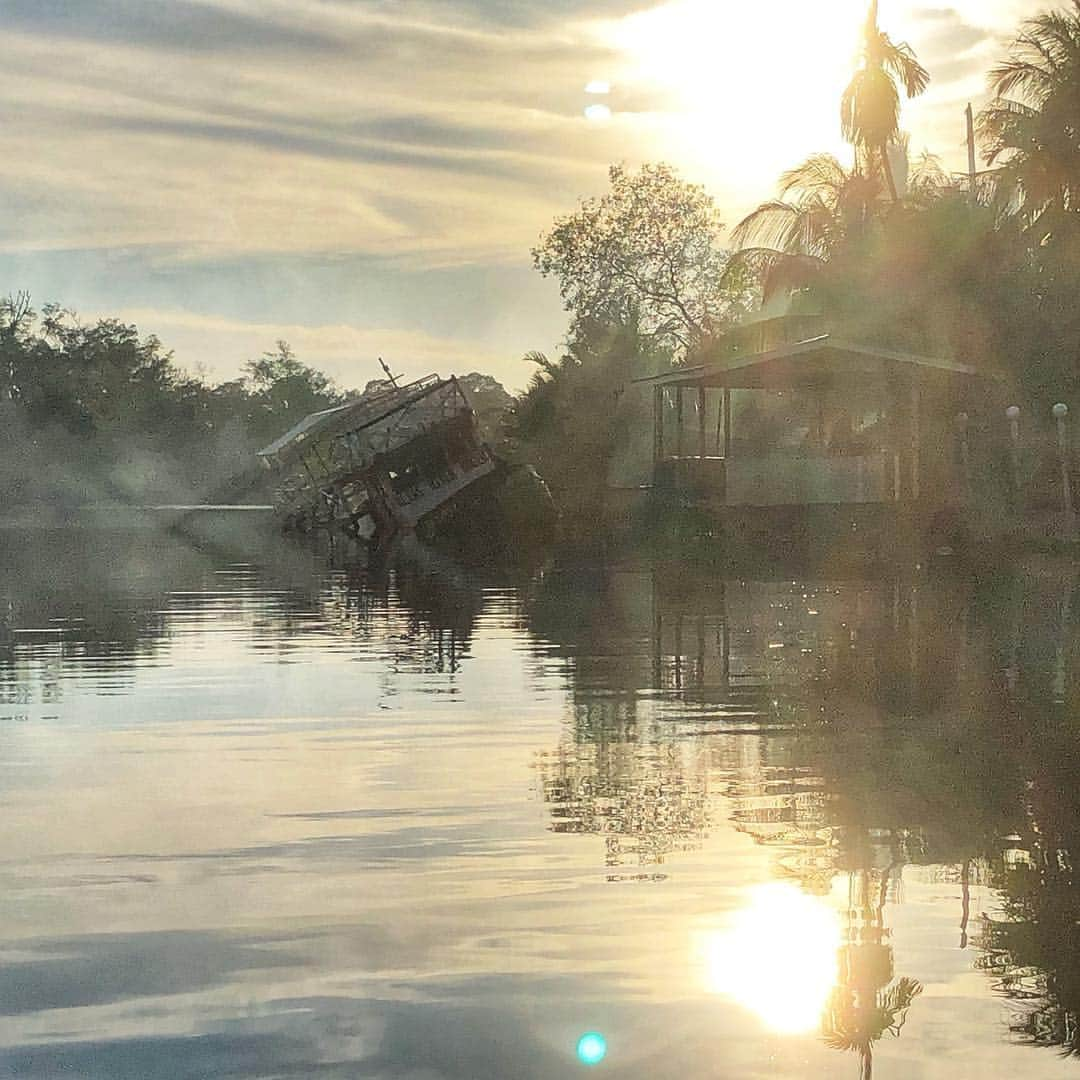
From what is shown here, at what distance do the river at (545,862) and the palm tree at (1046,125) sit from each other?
2105 centimetres

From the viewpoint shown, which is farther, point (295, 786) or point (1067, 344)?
point (1067, 344)

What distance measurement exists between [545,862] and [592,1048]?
2.35 meters

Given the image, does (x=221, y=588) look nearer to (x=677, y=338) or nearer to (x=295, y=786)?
(x=295, y=786)

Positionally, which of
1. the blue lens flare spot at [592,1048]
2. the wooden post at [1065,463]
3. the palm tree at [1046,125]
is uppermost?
the palm tree at [1046,125]

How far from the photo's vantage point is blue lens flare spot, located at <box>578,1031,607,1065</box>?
15.7ft

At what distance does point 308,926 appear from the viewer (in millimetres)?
6199

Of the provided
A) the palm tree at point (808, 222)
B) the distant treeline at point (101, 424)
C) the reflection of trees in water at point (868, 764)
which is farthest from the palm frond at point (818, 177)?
the distant treeline at point (101, 424)

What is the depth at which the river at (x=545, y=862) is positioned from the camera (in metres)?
5.00

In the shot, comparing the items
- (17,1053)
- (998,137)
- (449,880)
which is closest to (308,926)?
(449,880)

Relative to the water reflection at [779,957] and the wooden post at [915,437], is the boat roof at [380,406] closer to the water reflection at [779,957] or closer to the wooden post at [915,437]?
the wooden post at [915,437]

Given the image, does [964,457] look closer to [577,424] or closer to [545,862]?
[577,424]

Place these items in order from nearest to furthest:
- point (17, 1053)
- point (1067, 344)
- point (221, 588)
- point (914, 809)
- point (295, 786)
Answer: point (17, 1053) < point (914, 809) < point (295, 786) < point (221, 588) < point (1067, 344)

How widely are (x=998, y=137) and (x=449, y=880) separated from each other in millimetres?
34243

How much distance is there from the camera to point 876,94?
149ft
